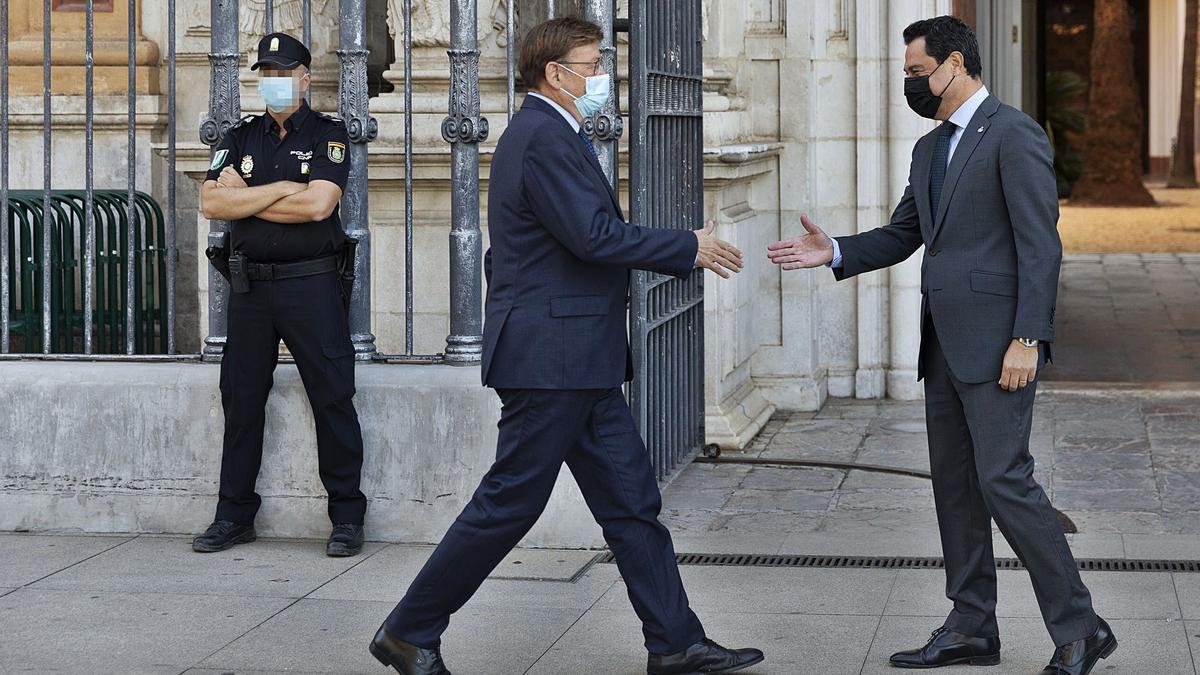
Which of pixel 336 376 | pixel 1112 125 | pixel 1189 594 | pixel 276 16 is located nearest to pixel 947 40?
pixel 1189 594

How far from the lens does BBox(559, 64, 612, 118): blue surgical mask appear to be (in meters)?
4.86

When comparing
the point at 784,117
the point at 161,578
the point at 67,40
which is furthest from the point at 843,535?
the point at 67,40

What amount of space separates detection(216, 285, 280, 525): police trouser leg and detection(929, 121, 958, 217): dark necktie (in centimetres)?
257

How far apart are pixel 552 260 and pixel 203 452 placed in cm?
252

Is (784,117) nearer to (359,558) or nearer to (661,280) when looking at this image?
(661,280)

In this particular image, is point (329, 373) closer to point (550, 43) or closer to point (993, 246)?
point (550, 43)

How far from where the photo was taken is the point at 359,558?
6500mm

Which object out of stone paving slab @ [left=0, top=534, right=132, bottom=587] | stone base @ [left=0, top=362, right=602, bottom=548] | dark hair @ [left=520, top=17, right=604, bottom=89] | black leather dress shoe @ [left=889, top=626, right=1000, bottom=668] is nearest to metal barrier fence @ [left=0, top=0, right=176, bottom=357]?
stone base @ [left=0, top=362, right=602, bottom=548]

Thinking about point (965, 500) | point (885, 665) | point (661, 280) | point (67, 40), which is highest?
point (67, 40)

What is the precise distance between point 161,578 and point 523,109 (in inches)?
95.0

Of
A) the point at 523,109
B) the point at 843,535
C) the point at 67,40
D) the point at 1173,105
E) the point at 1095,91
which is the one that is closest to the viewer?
the point at 523,109

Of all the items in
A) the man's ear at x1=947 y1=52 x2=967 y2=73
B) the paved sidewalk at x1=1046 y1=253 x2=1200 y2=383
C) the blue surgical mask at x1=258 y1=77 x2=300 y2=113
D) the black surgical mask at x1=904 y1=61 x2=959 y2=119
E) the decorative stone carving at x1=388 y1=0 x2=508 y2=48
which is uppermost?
the decorative stone carving at x1=388 y1=0 x2=508 y2=48

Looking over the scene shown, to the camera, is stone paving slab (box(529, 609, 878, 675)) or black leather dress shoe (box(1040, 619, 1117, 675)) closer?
black leather dress shoe (box(1040, 619, 1117, 675))

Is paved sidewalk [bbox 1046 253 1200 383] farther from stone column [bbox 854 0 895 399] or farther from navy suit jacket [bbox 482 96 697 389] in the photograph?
navy suit jacket [bbox 482 96 697 389]
